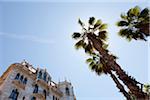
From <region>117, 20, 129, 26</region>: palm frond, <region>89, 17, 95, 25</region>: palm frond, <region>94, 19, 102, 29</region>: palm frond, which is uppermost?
<region>89, 17, 95, 25</region>: palm frond

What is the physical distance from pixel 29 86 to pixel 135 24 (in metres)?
17.8

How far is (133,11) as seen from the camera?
789 inches

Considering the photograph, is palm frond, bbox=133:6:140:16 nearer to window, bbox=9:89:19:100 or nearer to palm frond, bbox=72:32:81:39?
palm frond, bbox=72:32:81:39

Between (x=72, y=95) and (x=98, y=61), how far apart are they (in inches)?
679

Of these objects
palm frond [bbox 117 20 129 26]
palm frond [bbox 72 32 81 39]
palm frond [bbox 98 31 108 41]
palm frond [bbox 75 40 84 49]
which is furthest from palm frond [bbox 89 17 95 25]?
palm frond [bbox 117 20 129 26]

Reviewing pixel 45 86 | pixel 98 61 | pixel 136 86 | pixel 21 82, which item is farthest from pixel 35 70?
pixel 136 86

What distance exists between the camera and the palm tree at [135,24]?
1912 cm

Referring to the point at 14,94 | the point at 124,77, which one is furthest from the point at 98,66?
the point at 14,94

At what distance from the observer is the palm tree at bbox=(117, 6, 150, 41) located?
19125mm

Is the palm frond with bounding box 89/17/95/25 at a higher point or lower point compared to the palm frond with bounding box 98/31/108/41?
higher

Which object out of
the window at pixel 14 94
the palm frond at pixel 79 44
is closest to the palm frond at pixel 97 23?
the palm frond at pixel 79 44

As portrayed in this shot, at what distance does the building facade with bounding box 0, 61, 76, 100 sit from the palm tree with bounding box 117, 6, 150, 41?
15376mm

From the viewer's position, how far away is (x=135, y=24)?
20.0 m

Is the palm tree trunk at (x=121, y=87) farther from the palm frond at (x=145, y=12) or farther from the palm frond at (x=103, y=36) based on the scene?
the palm frond at (x=145, y=12)
